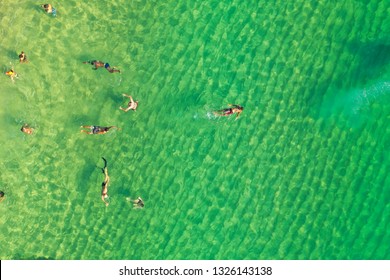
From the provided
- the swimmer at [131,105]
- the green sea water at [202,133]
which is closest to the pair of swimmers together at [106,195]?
the green sea water at [202,133]

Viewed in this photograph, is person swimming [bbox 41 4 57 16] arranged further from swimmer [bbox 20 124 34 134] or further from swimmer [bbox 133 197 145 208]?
swimmer [bbox 133 197 145 208]

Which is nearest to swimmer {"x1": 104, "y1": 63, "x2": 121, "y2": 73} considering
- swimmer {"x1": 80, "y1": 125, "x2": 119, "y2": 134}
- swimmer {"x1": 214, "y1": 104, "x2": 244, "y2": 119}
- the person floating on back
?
the person floating on back

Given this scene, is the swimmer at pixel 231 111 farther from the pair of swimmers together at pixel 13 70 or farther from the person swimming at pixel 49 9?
the pair of swimmers together at pixel 13 70

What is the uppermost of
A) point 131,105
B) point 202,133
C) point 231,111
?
point 231,111

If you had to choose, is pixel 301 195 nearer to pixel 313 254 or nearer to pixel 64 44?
pixel 313 254

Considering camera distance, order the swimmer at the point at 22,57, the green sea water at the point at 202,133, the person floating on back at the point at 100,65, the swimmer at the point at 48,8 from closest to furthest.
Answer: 1. the swimmer at the point at 22,57
2. the swimmer at the point at 48,8
3. the person floating on back at the point at 100,65
4. the green sea water at the point at 202,133

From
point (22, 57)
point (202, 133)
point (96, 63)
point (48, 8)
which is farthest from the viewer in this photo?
point (202, 133)

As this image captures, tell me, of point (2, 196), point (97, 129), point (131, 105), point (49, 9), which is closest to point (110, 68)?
point (131, 105)

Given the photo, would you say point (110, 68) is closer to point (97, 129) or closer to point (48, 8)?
point (97, 129)
